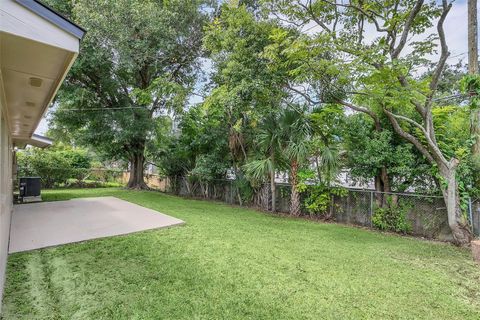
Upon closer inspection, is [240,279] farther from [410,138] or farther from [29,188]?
[29,188]

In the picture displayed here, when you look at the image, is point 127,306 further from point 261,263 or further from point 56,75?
point 56,75

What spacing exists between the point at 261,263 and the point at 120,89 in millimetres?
11971

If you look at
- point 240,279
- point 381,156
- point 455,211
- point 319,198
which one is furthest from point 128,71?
point 455,211

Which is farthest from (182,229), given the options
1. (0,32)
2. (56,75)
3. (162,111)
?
(162,111)

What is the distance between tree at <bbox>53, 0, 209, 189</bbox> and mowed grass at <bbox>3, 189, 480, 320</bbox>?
7348mm

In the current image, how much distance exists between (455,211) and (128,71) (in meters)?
11.5

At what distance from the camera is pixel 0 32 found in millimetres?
1567

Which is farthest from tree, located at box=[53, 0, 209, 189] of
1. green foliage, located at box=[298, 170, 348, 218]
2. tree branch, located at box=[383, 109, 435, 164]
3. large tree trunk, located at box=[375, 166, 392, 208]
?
large tree trunk, located at box=[375, 166, 392, 208]

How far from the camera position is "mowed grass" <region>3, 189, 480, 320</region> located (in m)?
2.62

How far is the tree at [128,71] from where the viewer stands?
9.48 m

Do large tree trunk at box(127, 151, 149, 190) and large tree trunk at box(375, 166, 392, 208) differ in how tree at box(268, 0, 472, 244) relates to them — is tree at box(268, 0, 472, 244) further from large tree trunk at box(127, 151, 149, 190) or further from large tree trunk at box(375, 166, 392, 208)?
large tree trunk at box(127, 151, 149, 190)

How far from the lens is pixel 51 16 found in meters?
1.73

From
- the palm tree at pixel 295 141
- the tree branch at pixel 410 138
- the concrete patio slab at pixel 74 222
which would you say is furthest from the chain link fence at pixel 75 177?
the tree branch at pixel 410 138

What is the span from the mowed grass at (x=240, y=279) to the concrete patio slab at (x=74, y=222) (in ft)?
1.62
